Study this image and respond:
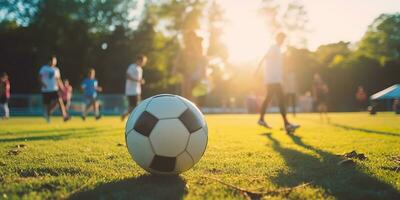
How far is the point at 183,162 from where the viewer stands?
373 cm

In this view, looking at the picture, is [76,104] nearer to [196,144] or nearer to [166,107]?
[166,107]

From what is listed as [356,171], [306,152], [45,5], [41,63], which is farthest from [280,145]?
[45,5]

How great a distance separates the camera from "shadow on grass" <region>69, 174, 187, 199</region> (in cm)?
308

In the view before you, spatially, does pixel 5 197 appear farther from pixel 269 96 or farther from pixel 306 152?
pixel 269 96

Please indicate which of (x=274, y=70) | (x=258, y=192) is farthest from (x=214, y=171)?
(x=274, y=70)

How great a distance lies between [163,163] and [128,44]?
152ft

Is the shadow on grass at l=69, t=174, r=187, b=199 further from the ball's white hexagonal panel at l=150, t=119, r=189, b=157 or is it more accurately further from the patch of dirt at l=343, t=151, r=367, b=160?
the patch of dirt at l=343, t=151, r=367, b=160

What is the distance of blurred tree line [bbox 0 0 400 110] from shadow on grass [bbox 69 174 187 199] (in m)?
36.9

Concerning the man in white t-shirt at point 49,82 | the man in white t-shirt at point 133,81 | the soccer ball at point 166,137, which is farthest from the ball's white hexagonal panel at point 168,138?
the man in white t-shirt at point 49,82

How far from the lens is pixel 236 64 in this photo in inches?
2336

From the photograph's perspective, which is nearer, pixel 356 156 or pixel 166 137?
pixel 166 137

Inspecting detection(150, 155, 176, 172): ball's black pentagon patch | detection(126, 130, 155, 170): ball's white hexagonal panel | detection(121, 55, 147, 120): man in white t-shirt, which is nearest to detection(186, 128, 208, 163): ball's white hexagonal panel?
detection(150, 155, 176, 172): ball's black pentagon patch

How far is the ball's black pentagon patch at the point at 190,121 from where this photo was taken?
3.80 meters

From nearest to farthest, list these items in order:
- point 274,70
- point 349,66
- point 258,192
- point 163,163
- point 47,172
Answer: point 258,192, point 163,163, point 47,172, point 274,70, point 349,66
